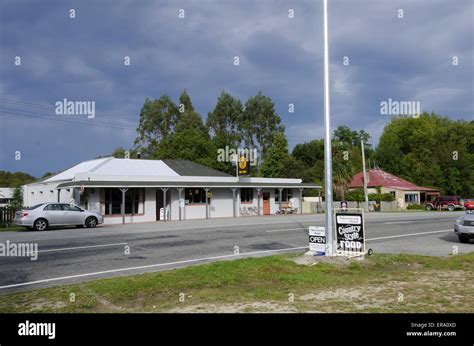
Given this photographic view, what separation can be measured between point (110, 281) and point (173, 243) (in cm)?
716

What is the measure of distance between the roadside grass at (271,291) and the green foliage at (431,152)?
67189mm

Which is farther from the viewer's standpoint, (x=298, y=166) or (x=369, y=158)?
(x=369, y=158)

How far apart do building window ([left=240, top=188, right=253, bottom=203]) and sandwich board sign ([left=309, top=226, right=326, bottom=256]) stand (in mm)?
27762

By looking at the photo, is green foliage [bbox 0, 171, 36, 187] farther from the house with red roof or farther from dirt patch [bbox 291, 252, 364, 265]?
dirt patch [bbox 291, 252, 364, 265]

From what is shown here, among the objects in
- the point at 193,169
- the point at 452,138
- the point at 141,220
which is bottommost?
the point at 141,220

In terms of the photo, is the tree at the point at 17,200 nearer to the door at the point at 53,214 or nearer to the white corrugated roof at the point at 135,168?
the white corrugated roof at the point at 135,168

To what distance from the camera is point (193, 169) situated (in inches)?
1665

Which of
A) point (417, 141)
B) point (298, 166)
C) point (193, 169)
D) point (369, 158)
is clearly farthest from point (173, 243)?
point (417, 141)

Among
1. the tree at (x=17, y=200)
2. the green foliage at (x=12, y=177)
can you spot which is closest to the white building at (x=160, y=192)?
the tree at (x=17, y=200)

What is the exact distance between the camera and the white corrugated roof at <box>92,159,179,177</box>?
35594mm

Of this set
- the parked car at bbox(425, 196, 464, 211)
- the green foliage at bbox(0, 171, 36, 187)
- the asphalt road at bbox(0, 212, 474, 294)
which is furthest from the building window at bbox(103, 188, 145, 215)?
the green foliage at bbox(0, 171, 36, 187)
